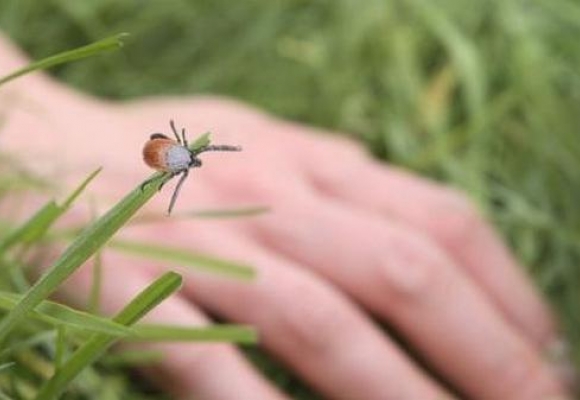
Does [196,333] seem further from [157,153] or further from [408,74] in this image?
[408,74]

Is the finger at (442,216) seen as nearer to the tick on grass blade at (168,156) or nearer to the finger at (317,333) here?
the finger at (317,333)

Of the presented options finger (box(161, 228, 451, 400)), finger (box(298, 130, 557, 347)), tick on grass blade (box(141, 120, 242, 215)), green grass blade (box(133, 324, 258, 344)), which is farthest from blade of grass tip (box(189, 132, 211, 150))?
finger (box(298, 130, 557, 347))

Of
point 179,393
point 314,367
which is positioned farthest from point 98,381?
point 314,367

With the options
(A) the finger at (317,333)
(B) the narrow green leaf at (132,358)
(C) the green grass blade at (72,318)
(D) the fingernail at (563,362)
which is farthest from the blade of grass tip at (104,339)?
(D) the fingernail at (563,362)

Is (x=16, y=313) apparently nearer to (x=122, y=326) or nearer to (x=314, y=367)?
(x=122, y=326)

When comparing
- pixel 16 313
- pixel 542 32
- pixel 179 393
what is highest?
pixel 542 32

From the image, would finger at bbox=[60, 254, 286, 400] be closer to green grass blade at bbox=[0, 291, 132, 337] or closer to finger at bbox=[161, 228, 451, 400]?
finger at bbox=[161, 228, 451, 400]

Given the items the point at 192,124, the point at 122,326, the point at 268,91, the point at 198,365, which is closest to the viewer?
the point at 122,326
